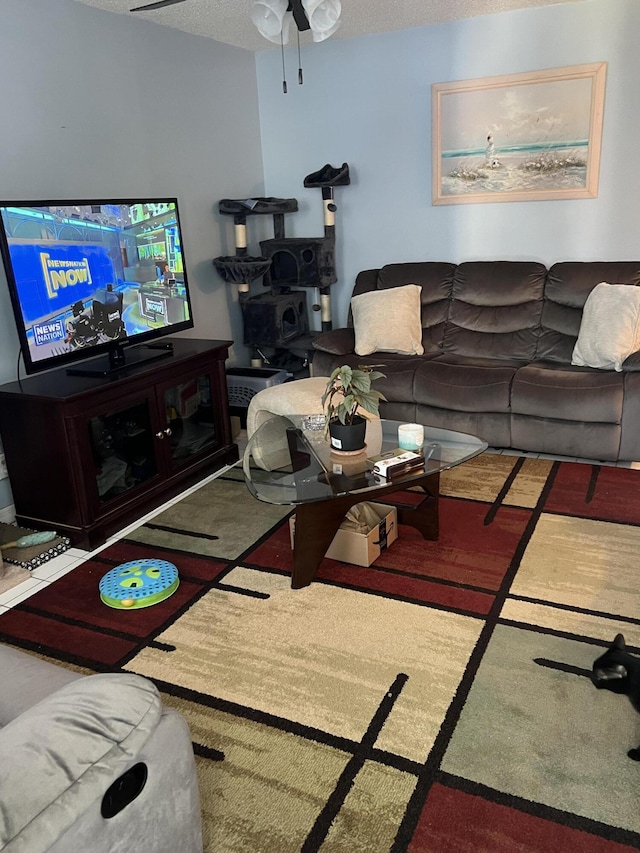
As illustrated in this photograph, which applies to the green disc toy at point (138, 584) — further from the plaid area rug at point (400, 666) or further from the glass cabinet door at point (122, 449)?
the glass cabinet door at point (122, 449)

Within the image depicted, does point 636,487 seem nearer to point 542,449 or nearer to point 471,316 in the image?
point 542,449

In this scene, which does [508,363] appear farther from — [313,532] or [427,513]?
[313,532]

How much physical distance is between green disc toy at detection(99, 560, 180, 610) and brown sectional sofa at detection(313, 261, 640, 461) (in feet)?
5.51

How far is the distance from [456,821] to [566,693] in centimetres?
55

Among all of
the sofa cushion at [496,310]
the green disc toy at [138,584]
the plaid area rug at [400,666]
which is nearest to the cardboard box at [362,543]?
Result: the plaid area rug at [400,666]

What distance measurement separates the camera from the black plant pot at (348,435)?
2494 millimetres

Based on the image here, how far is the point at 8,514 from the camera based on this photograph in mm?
3094

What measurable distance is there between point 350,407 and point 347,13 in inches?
100

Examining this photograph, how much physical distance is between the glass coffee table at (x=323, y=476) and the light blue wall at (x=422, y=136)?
2.01 metres

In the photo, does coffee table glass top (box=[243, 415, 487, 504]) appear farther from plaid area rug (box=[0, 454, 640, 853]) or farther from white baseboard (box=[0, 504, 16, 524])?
white baseboard (box=[0, 504, 16, 524])

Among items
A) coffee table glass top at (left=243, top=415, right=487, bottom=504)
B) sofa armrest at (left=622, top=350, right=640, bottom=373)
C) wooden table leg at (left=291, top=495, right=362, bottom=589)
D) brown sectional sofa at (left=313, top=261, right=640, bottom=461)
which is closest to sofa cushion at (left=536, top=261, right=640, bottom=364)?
brown sectional sofa at (left=313, top=261, right=640, bottom=461)

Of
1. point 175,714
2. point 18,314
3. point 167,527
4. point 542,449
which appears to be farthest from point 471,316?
point 175,714

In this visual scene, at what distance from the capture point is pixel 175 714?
1.23 meters

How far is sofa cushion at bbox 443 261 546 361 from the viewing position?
13.1 ft
